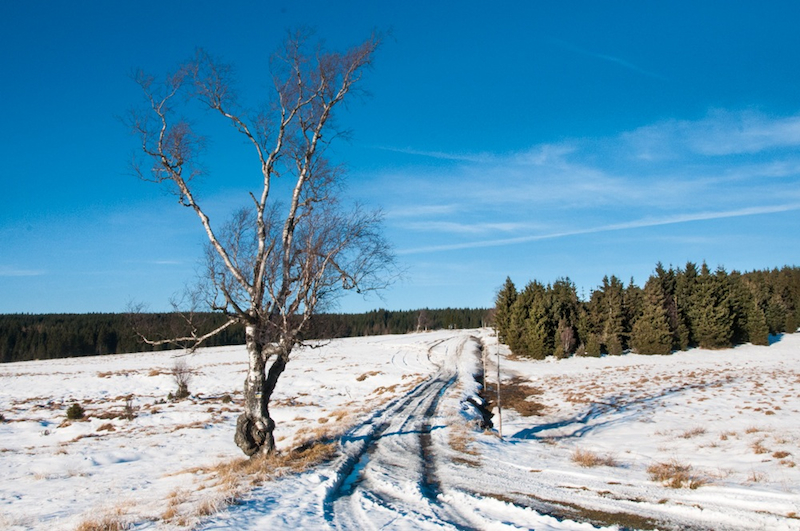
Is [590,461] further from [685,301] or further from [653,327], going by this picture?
[685,301]

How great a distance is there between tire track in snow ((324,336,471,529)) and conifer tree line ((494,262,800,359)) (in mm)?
43824

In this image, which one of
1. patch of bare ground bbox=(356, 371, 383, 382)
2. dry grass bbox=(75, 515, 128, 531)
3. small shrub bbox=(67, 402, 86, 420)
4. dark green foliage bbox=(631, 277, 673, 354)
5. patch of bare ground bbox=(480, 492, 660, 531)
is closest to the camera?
patch of bare ground bbox=(480, 492, 660, 531)

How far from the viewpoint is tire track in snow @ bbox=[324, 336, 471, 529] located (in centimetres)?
744

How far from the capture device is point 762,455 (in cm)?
1259

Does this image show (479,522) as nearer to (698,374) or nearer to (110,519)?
(110,519)

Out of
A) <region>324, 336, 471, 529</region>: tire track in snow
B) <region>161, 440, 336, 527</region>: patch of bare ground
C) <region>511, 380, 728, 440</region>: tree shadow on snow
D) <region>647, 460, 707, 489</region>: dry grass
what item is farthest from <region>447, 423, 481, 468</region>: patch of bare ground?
<region>647, 460, 707, 489</region>: dry grass

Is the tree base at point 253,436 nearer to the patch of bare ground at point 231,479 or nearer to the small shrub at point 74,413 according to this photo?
the patch of bare ground at point 231,479

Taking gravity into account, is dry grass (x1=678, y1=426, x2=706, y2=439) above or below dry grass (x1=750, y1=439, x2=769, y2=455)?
below

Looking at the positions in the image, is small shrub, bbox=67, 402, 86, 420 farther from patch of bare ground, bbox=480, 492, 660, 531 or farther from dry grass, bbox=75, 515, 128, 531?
patch of bare ground, bbox=480, 492, 660, 531

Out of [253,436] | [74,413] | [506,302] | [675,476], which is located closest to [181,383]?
[74,413]

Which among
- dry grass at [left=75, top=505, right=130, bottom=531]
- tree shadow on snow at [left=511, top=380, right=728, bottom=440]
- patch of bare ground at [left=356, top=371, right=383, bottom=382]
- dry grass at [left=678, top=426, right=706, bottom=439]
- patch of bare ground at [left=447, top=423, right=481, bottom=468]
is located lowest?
patch of bare ground at [left=356, top=371, right=383, bottom=382]

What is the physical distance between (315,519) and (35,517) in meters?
6.06

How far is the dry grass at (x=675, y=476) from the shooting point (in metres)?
8.95

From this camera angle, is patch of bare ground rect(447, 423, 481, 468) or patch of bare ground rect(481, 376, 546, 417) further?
patch of bare ground rect(481, 376, 546, 417)
